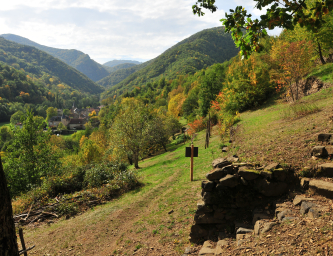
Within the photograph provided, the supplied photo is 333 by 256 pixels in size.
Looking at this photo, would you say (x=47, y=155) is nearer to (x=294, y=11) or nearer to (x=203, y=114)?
(x=294, y=11)

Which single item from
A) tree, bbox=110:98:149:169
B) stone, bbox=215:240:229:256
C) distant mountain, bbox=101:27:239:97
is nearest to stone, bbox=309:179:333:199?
stone, bbox=215:240:229:256

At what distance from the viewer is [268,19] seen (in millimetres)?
3506

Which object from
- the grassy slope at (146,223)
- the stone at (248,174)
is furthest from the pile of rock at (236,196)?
the grassy slope at (146,223)

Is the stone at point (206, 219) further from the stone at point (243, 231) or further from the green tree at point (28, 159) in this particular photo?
the green tree at point (28, 159)

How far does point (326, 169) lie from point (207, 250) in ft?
13.0

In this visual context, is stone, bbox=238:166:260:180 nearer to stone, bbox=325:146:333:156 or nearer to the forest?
stone, bbox=325:146:333:156

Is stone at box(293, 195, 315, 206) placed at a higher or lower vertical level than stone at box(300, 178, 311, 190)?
lower

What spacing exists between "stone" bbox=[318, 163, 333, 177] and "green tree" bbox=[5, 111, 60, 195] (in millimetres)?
20965

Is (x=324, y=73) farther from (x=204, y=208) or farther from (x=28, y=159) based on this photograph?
(x=28, y=159)

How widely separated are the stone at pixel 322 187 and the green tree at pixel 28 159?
20.7 meters

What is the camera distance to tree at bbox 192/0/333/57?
338cm

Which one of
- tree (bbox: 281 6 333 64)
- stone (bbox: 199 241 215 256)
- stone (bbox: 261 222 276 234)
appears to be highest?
tree (bbox: 281 6 333 64)

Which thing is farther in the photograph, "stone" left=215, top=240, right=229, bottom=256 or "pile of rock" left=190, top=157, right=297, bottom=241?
"pile of rock" left=190, top=157, right=297, bottom=241

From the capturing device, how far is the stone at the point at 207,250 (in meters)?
5.14
